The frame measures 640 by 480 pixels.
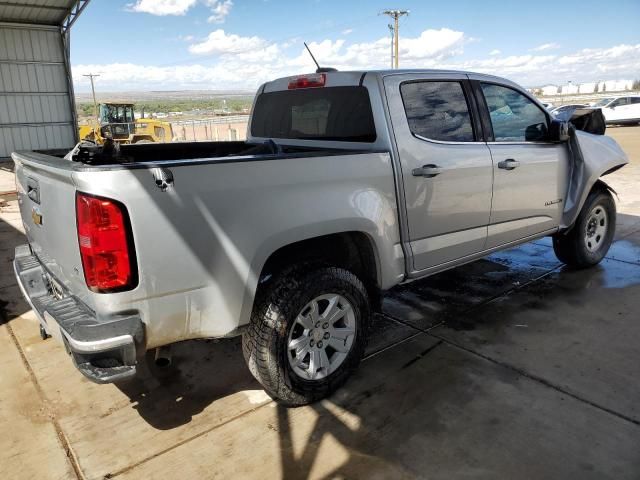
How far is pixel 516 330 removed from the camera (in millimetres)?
3867

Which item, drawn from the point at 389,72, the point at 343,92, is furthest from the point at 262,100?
the point at 389,72

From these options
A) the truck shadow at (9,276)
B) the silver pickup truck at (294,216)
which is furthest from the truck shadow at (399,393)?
the truck shadow at (9,276)

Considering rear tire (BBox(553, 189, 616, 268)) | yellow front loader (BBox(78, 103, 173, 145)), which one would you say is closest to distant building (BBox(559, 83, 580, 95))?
yellow front loader (BBox(78, 103, 173, 145))

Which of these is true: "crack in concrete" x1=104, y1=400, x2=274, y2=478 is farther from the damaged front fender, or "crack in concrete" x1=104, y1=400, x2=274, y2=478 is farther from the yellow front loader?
the yellow front loader

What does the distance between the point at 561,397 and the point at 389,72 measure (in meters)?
2.29

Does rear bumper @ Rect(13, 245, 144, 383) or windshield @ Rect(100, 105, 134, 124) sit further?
windshield @ Rect(100, 105, 134, 124)

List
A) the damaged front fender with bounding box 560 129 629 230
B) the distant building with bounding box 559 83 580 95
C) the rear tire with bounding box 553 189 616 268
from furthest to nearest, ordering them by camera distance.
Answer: the distant building with bounding box 559 83 580 95 → the rear tire with bounding box 553 189 616 268 → the damaged front fender with bounding box 560 129 629 230

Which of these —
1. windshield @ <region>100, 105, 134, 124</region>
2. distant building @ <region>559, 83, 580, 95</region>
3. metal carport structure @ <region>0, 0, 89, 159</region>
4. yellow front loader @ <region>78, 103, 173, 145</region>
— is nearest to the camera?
metal carport structure @ <region>0, 0, 89, 159</region>

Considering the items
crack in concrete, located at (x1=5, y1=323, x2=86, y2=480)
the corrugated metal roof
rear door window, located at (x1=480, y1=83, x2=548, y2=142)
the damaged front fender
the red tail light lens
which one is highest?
the corrugated metal roof

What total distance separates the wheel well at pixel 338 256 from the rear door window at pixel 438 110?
2.79 ft

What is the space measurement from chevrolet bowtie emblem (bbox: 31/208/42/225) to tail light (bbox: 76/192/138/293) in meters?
0.70

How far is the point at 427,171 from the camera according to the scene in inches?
129

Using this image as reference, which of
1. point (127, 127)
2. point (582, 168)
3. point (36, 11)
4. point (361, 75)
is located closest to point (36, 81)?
point (36, 11)

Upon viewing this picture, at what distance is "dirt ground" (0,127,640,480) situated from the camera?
248 centimetres
